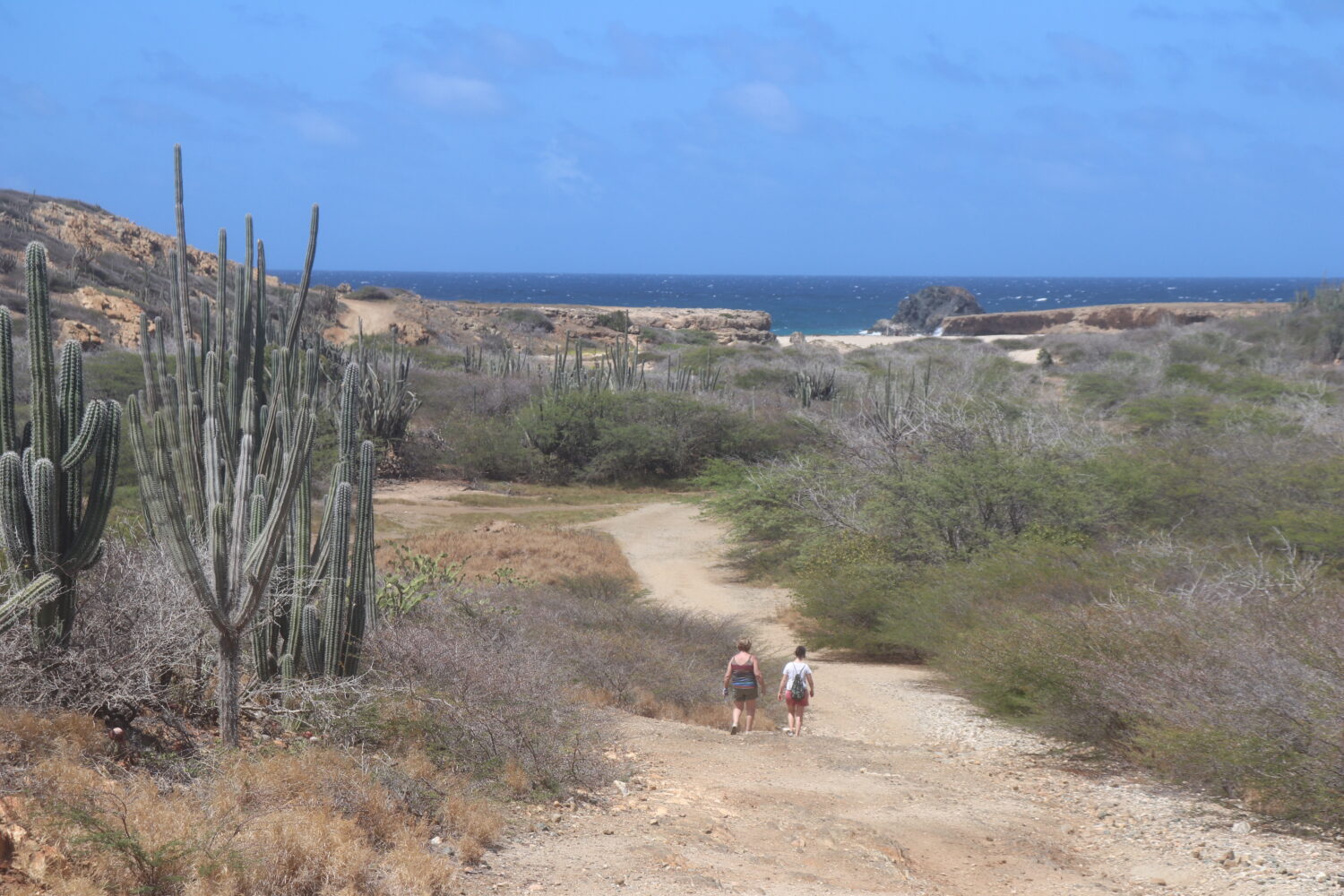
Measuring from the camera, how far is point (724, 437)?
2972cm

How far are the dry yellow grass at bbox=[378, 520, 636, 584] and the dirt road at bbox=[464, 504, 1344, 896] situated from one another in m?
7.53

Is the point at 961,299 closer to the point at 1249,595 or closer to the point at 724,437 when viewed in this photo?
the point at 724,437

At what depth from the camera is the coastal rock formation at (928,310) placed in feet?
303

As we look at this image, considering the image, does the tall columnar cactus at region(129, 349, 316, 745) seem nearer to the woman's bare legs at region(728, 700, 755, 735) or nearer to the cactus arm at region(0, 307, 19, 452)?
the cactus arm at region(0, 307, 19, 452)

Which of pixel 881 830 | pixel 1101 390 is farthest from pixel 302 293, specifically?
pixel 1101 390

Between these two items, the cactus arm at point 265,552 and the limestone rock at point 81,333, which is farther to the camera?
the limestone rock at point 81,333

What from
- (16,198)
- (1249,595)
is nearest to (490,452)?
(1249,595)

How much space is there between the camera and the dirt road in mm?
6117

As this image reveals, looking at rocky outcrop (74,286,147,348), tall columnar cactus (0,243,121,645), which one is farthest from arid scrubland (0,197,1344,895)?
rocky outcrop (74,286,147,348)

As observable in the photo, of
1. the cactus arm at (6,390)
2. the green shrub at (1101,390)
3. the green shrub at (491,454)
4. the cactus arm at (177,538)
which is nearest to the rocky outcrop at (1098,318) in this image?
the green shrub at (1101,390)

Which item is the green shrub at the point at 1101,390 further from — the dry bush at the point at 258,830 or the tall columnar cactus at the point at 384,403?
the dry bush at the point at 258,830

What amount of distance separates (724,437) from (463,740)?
22.7 m

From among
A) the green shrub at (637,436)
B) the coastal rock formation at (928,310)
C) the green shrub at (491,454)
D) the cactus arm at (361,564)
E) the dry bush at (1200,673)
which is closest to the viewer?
the dry bush at (1200,673)

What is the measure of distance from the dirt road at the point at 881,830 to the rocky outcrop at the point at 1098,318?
56384mm
